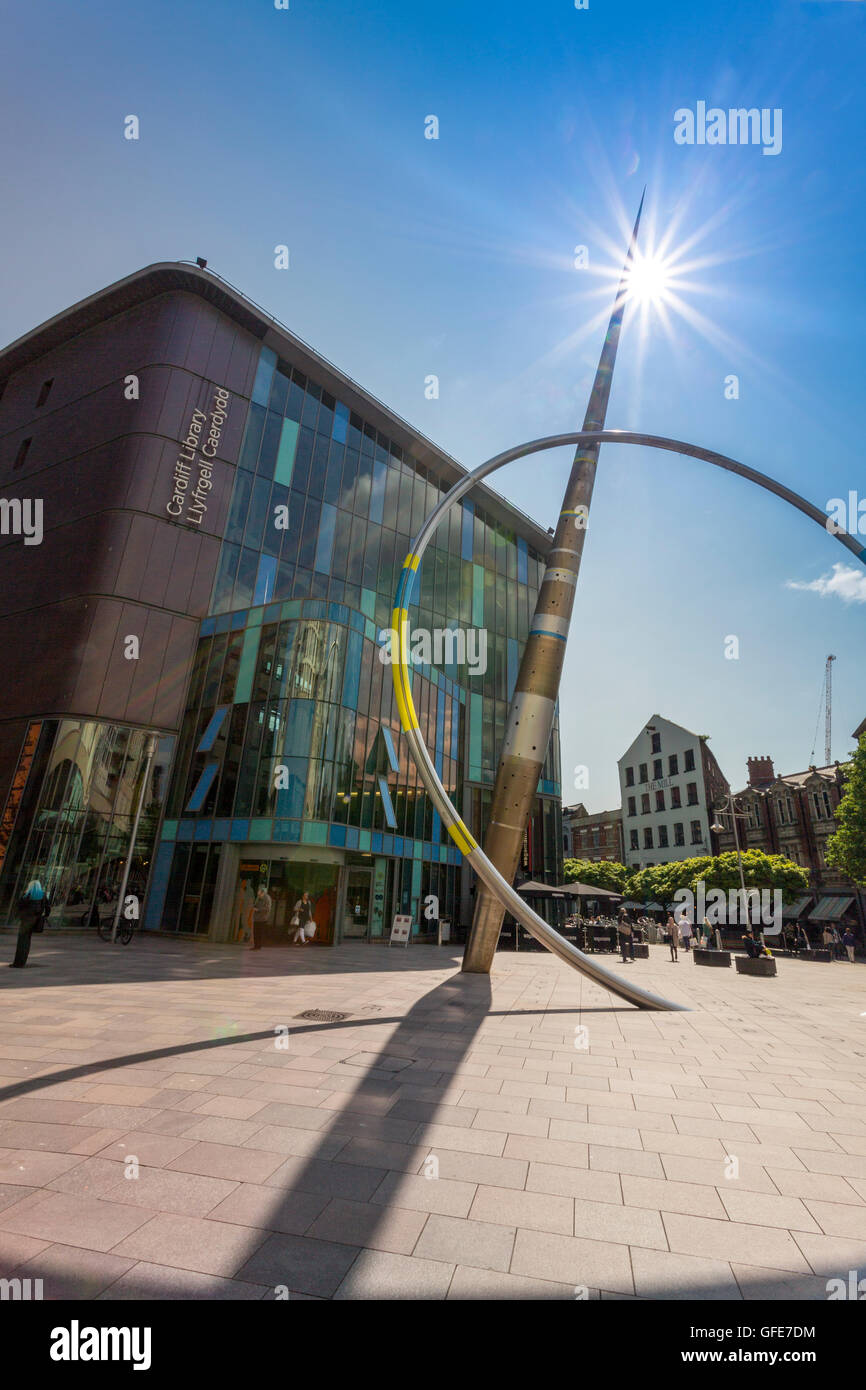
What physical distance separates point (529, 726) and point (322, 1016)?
955 centimetres

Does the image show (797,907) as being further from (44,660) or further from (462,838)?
(44,660)

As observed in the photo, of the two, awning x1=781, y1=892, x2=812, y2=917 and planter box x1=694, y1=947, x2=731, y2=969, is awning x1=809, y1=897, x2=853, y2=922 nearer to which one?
awning x1=781, y1=892, x2=812, y2=917

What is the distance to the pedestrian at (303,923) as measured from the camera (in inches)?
968

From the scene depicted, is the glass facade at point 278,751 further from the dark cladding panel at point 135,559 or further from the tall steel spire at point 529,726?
the tall steel spire at point 529,726

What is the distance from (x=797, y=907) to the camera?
52.0 m

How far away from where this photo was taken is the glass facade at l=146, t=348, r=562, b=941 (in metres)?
25.7

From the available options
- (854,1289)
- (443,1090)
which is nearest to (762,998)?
(443,1090)

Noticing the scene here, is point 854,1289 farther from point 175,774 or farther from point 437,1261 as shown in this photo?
point 175,774

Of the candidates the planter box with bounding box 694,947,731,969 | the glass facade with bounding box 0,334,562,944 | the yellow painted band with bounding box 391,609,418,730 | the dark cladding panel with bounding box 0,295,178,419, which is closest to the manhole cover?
the yellow painted band with bounding box 391,609,418,730

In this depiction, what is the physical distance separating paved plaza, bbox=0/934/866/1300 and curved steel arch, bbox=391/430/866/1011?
1640 millimetres

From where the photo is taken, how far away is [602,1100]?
7.02 metres

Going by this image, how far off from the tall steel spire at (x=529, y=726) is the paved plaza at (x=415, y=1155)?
5993 mm

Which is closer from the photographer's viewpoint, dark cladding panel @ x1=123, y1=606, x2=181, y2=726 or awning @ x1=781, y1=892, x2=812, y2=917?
dark cladding panel @ x1=123, y1=606, x2=181, y2=726
